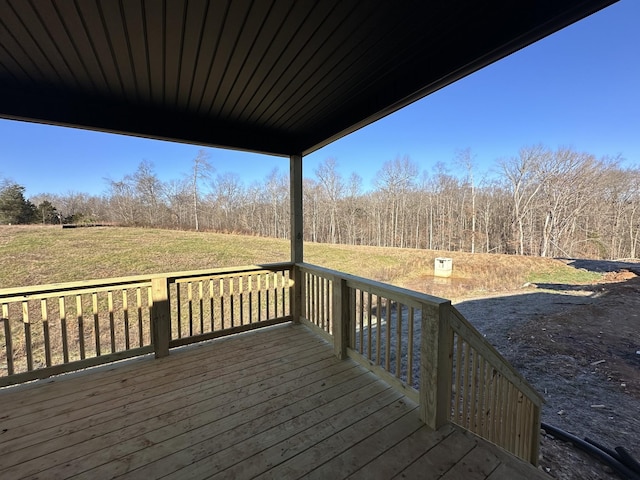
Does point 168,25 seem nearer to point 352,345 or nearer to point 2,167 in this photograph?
point 352,345

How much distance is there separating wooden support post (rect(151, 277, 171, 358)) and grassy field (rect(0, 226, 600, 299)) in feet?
29.0

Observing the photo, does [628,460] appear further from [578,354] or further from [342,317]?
[342,317]

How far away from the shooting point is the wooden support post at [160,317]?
276 centimetres

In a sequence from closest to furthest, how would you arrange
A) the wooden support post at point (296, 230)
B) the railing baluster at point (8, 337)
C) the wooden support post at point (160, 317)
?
the railing baluster at point (8, 337) → the wooden support post at point (160, 317) → the wooden support post at point (296, 230)

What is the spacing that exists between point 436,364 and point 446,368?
99 millimetres

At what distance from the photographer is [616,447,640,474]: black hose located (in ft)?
8.26

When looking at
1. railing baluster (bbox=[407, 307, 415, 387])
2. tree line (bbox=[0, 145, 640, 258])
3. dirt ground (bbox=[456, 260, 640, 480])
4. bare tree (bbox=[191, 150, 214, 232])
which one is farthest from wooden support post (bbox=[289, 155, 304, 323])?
bare tree (bbox=[191, 150, 214, 232])

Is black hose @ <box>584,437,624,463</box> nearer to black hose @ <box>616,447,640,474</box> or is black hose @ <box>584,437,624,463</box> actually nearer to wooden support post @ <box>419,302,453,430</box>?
black hose @ <box>616,447,640,474</box>

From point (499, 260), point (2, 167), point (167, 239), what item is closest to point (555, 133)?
point (499, 260)

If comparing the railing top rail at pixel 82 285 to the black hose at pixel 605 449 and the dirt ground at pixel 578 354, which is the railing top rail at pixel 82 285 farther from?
the black hose at pixel 605 449

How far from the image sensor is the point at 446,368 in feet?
5.87

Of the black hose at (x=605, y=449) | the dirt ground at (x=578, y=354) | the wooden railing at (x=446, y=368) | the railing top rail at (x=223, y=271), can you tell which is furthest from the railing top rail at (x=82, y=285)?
the black hose at (x=605, y=449)

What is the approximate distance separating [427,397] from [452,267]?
39.5ft

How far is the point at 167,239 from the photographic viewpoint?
527 inches
